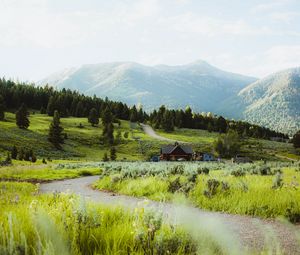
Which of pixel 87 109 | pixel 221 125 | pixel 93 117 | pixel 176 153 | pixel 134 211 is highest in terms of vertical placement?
pixel 221 125

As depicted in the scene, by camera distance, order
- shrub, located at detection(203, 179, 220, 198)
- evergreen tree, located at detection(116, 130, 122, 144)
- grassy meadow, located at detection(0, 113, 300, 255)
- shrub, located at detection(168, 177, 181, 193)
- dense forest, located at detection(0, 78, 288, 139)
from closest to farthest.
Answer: grassy meadow, located at detection(0, 113, 300, 255), shrub, located at detection(203, 179, 220, 198), shrub, located at detection(168, 177, 181, 193), evergreen tree, located at detection(116, 130, 122, 144), dense forest, located at detection(0, 78, 288, 139)

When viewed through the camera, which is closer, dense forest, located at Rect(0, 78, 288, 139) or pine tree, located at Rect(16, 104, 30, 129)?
pine tree, located at Rect(16, 104, 30, 129)

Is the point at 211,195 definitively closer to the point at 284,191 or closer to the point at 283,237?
the point at 284,191

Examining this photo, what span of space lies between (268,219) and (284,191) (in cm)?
245

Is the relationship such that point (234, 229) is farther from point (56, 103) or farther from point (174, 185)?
point (56, 103)

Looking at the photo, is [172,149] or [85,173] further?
[172,149]

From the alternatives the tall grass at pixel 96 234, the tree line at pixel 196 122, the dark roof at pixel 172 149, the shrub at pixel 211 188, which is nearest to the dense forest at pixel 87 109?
the tree line at pixel 196 122

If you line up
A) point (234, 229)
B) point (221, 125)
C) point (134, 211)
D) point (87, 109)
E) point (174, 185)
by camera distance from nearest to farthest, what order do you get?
point (134, 211) < point (234, 229) < point (174, 185) < point (87, 109) < point (221, 125)

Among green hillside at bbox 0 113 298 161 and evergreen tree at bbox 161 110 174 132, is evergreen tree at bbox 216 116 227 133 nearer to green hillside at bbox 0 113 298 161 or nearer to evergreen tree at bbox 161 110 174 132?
green hillside at bbox 0 113 298 161

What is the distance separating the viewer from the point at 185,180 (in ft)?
57.1

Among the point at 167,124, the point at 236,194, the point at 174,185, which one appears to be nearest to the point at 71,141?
the point at 167,124

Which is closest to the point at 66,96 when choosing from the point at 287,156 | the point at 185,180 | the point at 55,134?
the point at 55,134

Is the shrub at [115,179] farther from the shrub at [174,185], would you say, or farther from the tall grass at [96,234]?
the tall grass at [96,234]

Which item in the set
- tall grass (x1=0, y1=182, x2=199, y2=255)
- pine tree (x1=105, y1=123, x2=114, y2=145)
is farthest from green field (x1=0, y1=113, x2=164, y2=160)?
tall grass (x1=0, y1=182, x2=199, y2=255)
